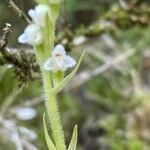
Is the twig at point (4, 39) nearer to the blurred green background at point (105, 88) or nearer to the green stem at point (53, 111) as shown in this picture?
the green stem at point (53, 111)

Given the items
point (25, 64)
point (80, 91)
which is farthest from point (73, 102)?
point (25, 64)

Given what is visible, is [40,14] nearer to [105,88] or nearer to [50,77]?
[50,77]

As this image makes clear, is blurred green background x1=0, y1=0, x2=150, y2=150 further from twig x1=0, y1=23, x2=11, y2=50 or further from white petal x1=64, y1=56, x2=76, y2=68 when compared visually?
white petal x1=64, y1=56, x2=76, y2=68

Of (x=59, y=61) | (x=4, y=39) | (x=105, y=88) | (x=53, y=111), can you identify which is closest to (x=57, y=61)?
(x=59, y=61)

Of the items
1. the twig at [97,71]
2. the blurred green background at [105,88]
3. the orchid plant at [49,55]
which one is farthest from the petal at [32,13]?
the twig at [97,71]

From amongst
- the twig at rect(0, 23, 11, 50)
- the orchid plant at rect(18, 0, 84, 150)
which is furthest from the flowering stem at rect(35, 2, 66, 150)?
the twig at rect(0, 23, 11, 50)

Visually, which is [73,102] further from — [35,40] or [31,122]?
[35,40]

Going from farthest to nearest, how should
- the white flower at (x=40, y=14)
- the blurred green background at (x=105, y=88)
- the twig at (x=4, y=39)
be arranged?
1. the blurred green background at (x=105, y=88)
2. the twig at (x=4, y=39)
3. the white flower at (x=40, y=14)
